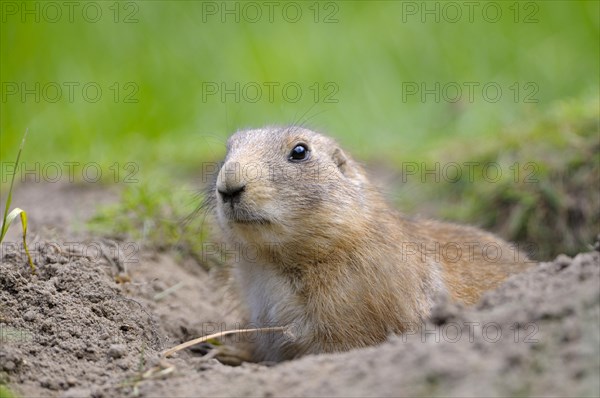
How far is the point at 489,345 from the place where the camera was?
3377 millimetres

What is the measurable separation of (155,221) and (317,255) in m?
2.25

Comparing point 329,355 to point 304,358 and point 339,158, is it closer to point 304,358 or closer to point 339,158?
point 304,358

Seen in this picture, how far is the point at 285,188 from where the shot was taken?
518 centimetres

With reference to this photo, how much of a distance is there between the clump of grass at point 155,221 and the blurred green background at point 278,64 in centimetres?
380

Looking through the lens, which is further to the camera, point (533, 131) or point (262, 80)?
point (262, 80)

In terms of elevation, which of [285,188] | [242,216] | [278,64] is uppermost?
[278,64]

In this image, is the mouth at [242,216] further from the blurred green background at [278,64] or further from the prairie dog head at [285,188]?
the blurred green background at [278,64]

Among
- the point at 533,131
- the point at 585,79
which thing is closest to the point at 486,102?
the point at 585,79

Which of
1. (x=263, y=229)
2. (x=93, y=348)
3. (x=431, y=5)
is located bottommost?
(x=93, y=348)

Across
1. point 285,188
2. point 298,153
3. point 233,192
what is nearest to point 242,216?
point 233,192

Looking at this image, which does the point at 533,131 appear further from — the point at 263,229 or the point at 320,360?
the point at 320,360

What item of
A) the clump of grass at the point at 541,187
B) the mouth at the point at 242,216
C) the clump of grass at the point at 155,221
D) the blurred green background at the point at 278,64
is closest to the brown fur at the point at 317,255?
the mouth at the point at 242,216

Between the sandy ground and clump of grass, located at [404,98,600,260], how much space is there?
331 centimetres

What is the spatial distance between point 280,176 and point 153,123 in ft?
23.0
